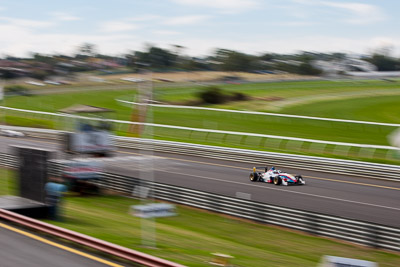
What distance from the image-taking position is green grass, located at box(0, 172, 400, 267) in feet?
40.1

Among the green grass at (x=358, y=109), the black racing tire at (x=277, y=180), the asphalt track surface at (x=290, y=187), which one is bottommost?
the asphalt track surface at (x=290, y=187)

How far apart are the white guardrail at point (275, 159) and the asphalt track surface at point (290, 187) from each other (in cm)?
36

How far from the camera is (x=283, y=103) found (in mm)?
61031

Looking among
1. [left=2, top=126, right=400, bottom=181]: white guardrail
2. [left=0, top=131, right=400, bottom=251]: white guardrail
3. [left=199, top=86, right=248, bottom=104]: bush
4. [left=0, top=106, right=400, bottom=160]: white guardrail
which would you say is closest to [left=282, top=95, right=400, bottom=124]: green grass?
[left=199, top=86, right=248, bottom=104]: bush

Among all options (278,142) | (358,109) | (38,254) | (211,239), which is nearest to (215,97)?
(358,109)

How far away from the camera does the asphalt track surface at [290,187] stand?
19.2 m

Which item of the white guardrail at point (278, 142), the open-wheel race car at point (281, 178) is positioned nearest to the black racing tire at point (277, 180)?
the open-wheel race car at point (281, 178)

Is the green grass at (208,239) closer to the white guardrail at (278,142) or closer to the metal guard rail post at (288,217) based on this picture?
the metal guard rail post at (288,217)

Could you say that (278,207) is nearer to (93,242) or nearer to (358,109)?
(93,242)

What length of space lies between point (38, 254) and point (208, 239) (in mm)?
4905

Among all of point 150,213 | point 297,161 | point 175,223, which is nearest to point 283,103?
point 297,161

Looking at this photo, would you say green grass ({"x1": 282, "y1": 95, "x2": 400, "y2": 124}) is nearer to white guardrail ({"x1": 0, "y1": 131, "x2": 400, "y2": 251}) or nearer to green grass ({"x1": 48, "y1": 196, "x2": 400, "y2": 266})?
white guardrail ({"x1": 0, "y1": 131, "x2": 400, "y2": 251})

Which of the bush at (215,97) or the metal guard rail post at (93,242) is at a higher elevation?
the bush at (215,97)

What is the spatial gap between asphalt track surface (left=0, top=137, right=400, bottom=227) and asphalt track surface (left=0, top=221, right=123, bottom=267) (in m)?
8.79
